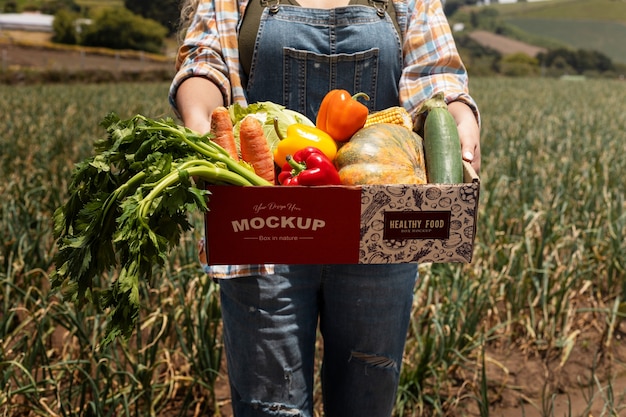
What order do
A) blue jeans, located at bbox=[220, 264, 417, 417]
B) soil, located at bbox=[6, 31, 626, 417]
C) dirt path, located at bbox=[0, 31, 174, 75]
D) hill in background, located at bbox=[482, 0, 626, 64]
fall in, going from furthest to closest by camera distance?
hill in background, located at bbox=[482, 0, 626, 64] → dirt path, located at bbox=[0, 31, 174, 75] → soil, located at bbox=[6, 31, 626, 417] → blue jeans, located at bbox=[220, 264, 417, 417]

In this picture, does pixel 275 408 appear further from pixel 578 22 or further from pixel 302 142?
pixel 578 22

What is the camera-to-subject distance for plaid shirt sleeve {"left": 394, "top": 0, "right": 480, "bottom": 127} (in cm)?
153

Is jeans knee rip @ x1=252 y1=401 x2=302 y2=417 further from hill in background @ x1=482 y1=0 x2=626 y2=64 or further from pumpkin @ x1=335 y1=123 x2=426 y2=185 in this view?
hill in background @ x1=482 y1=0 x2=626 y2=64

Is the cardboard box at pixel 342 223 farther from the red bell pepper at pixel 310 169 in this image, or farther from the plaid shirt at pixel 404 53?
the plaid shirt at pixel 404 53

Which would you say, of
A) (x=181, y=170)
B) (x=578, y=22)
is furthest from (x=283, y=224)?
(x=578, y=22)

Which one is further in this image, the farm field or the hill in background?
the hill in background

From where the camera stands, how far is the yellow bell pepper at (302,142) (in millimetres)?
1231

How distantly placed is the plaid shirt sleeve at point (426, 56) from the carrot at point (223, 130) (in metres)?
0.49

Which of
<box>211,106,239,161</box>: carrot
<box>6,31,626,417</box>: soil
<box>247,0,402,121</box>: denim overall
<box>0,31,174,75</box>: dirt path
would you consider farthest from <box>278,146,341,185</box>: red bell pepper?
<box>0,31,174,75</box>: dirt path

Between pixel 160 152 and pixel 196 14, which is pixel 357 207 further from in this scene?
pixel 196 14

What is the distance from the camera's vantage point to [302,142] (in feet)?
4.03

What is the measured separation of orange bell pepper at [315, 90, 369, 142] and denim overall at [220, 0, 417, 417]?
270 mm

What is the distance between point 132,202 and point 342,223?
38 cm

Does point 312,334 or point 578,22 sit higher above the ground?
point 312,334
